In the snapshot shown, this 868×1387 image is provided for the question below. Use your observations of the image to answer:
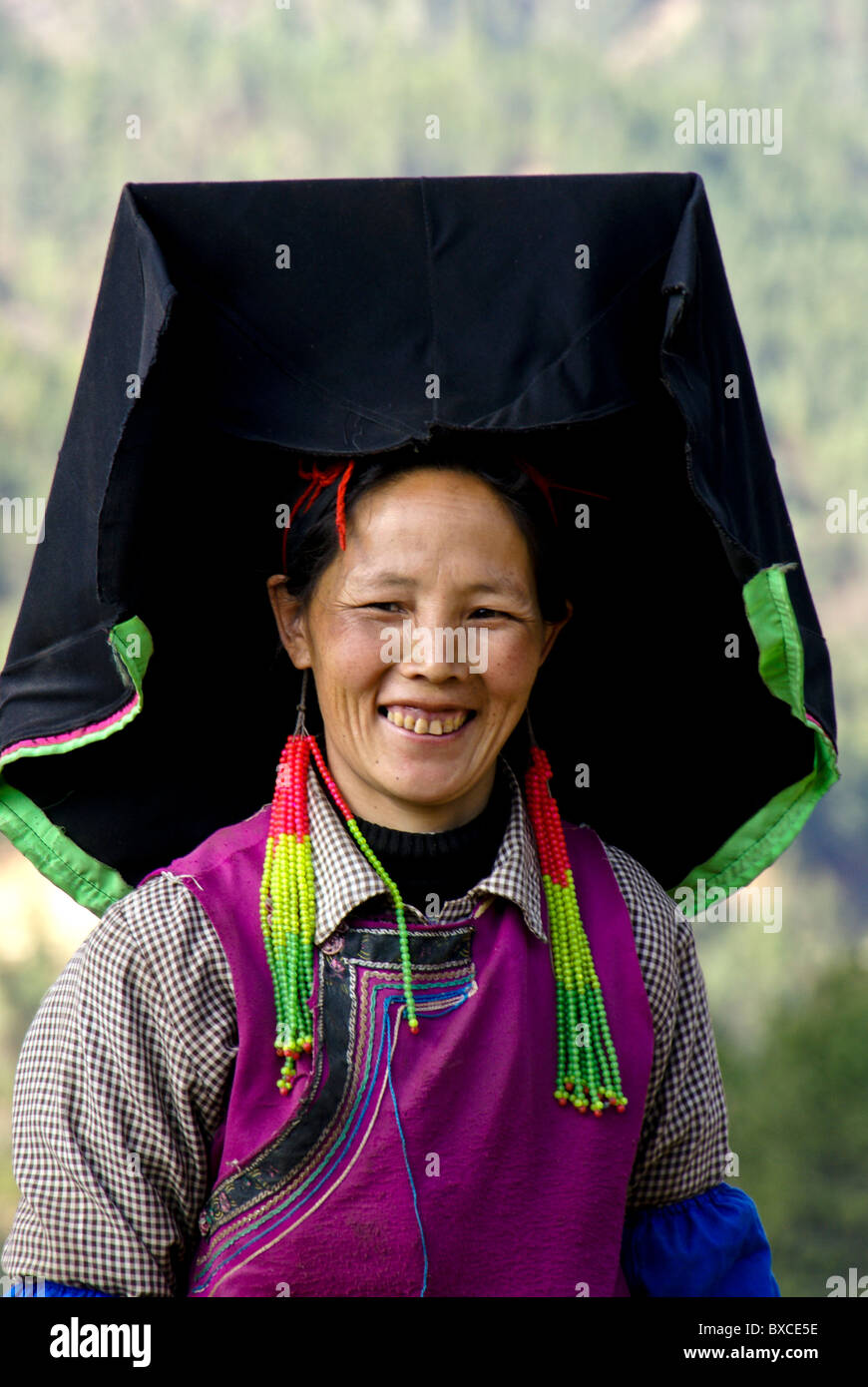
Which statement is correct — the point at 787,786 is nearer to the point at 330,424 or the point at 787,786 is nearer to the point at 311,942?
the point at 311,942

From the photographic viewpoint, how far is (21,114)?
36594mm

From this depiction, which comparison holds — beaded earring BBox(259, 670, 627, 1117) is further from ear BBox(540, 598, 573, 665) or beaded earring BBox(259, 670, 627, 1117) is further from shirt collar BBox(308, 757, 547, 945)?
ear BBox(540, 598, 573, 665)

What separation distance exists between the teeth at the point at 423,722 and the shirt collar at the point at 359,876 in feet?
0.55

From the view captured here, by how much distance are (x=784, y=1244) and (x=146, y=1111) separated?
1247 cm

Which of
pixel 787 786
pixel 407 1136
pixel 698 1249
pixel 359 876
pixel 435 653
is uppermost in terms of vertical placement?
pixel 435 653

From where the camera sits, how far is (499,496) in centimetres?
201

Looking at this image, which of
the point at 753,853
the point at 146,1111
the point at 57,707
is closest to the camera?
the point at 146,1111

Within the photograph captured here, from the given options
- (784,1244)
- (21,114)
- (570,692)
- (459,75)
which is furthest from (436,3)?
(570,692)

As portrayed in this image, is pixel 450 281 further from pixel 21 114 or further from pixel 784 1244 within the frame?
pixel 21 114

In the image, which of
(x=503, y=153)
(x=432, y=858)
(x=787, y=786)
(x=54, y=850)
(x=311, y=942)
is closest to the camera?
(x=311, y=942)

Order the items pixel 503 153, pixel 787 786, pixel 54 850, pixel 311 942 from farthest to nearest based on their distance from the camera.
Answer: pixel 503 153
pixel 787 786
pixel 54 850
pixel 311 942

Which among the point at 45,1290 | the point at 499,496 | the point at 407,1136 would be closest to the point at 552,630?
the point at 499,496

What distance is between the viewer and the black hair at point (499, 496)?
1997 millimetres

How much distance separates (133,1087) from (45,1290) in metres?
0.25
